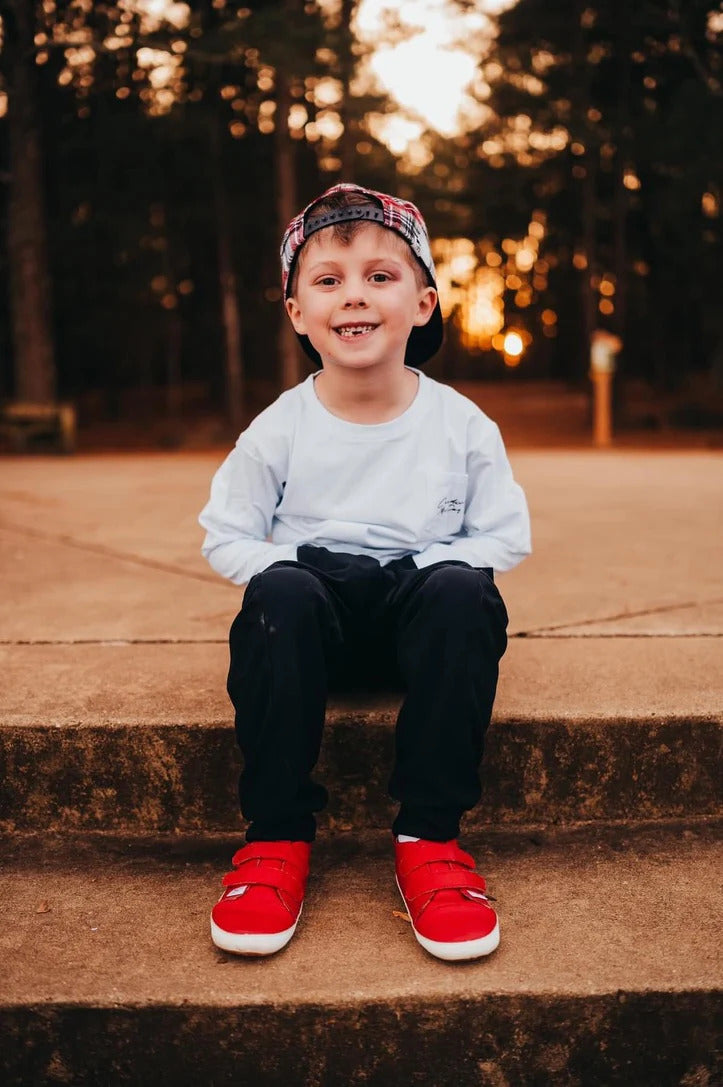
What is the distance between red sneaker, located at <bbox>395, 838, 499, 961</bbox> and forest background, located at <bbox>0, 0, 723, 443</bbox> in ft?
21.4

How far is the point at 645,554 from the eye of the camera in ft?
11.6

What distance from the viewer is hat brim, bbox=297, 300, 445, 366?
203 centimetres

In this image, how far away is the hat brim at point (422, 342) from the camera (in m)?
2.03

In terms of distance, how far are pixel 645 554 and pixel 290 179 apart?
44.1ft

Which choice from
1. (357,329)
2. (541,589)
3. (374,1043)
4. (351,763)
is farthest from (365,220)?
(541,589)

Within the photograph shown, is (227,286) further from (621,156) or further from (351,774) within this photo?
(351,774)

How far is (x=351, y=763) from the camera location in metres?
1.83

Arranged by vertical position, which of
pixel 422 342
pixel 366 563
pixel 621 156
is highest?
pixel 621 156

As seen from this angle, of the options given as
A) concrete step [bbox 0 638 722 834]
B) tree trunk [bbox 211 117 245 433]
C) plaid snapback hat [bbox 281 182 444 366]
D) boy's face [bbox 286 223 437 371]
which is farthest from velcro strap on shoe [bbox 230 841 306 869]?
tree trunk [bbox 211 117 245 433]

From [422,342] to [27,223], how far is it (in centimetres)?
1397

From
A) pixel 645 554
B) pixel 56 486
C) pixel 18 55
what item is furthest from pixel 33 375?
pixel 645 554

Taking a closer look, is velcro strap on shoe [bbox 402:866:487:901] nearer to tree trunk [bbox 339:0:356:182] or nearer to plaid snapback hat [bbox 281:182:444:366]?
plaid snapback hat [bbox 281:182:444:366]

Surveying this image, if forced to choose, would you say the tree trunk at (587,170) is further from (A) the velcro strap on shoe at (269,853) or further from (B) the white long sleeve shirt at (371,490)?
(A) the velcro strap on shoe at (269,853)

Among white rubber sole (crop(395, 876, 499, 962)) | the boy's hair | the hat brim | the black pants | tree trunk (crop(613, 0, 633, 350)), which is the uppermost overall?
tree trunk (crop(613, 0, 633, 350))
